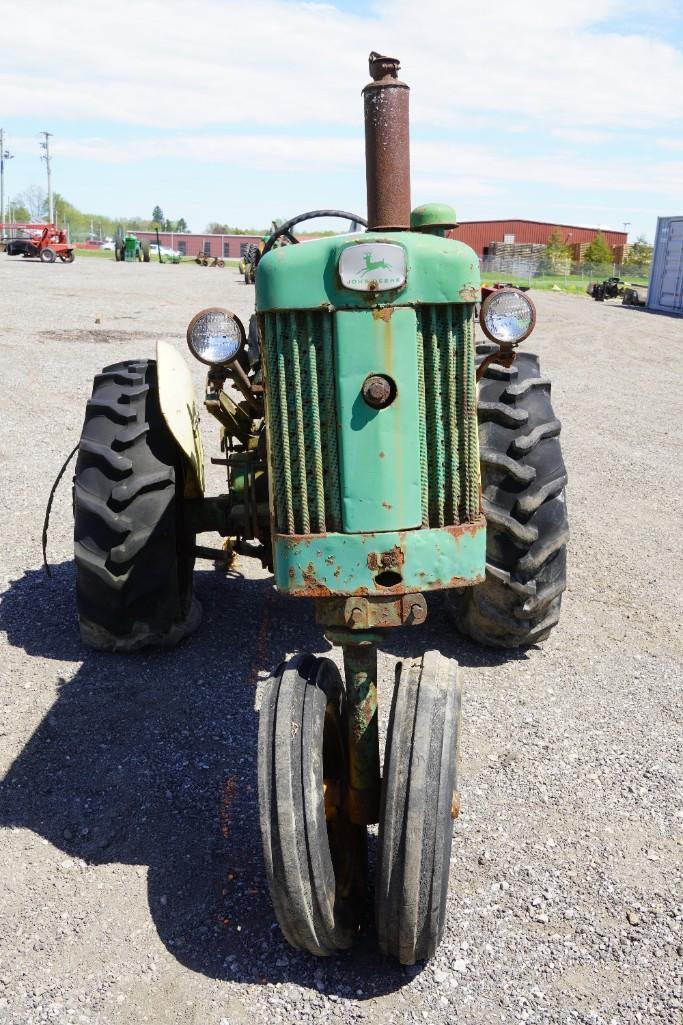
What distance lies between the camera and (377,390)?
2.63 meters

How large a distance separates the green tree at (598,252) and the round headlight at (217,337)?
59819 mm

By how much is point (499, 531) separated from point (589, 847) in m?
1.43

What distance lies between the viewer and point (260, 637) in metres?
4.95

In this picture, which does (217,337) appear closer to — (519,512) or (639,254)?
(519,512)

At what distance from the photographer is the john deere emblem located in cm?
257

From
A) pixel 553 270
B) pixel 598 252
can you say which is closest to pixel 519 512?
pixel 553 270

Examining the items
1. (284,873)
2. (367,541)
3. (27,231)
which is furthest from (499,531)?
(27,231)

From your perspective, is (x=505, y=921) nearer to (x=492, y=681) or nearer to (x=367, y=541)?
(x=367, y=541)

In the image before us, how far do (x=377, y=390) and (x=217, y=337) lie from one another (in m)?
1.07

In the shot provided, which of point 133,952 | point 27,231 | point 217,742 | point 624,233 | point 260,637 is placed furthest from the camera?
point 624,233

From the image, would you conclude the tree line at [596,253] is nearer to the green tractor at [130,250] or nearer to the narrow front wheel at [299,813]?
the green tractor at [130,250]

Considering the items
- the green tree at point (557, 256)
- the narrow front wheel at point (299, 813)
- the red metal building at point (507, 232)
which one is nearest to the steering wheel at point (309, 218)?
the narrow front wheel at point (299, 813)

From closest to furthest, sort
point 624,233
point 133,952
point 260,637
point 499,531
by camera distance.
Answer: point 133,952, point 499,531, point 260,637, point 624,233

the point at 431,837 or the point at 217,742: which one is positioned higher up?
the point at 431,837
